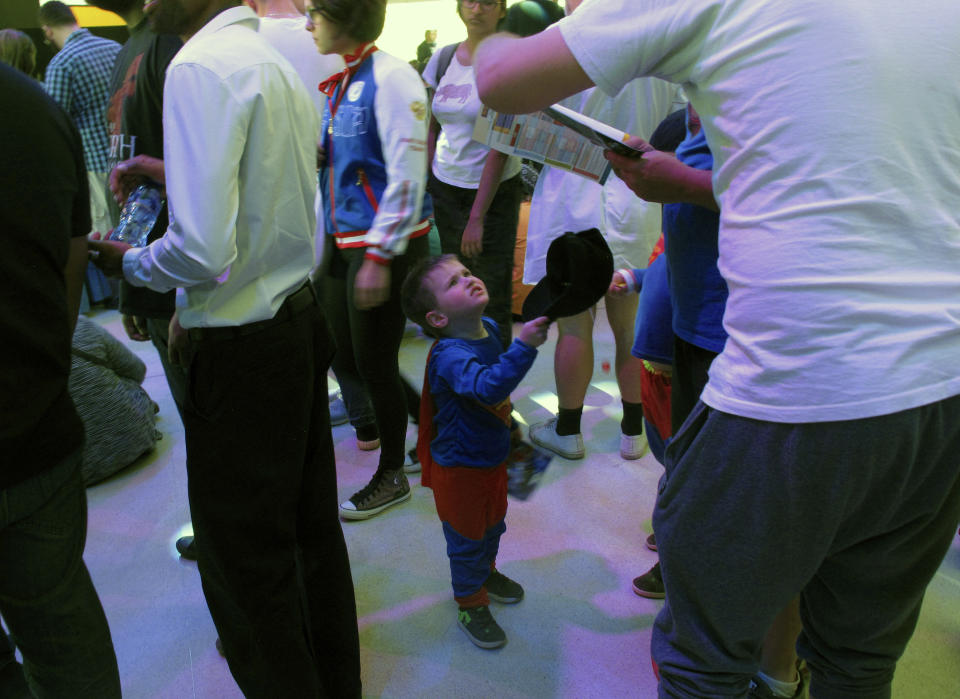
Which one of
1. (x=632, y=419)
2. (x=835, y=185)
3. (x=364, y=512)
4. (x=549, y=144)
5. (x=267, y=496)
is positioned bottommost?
(x=364, y=512)

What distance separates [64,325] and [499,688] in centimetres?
126

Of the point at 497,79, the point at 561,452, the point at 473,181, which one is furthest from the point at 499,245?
the point at 497,79

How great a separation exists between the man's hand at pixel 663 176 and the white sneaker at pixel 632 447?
1.64 metres

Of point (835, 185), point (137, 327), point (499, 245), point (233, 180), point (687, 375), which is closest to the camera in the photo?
point (835, 185)

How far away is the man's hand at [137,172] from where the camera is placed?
1.34m

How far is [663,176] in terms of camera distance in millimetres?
1188

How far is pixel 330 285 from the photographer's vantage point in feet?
7.48

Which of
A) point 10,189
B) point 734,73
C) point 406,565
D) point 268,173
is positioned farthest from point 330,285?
point 734,73

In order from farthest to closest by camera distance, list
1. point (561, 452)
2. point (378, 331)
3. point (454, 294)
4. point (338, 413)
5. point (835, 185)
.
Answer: point (338, 413)
point (561, 452)
point (378, 331)
point (454, 294)
point (835, 185)

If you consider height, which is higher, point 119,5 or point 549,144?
point 119,5

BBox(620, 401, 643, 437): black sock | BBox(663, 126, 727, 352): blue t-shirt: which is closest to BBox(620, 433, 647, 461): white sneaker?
BBox(620, 401, 643, 437): black sock

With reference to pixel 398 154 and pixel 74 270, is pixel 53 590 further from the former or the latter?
pixel 398 154

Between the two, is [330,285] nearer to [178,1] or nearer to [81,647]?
[178,1]

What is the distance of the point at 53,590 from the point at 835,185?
136 cm
